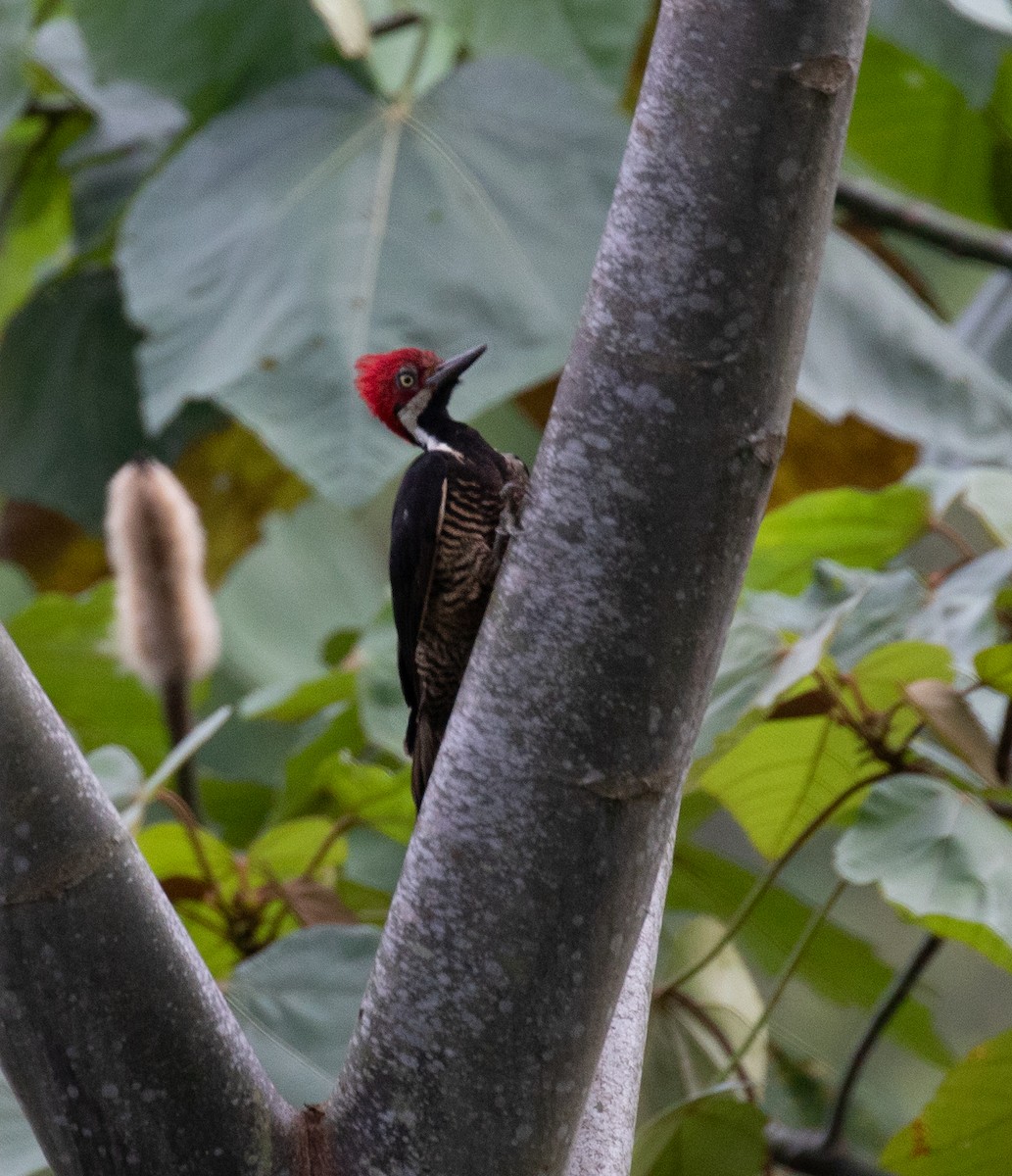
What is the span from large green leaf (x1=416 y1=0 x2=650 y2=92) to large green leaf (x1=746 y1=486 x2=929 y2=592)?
64 centimetres

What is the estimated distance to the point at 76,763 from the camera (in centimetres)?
70

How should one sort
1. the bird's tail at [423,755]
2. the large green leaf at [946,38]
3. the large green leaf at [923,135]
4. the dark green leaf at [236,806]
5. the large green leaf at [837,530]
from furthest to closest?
the large green leaf at [923,135], the dark green leaf at [236,806], the large green leaf at [946,38], the large green leaf at [837,530], the bird's tail at [423,755]

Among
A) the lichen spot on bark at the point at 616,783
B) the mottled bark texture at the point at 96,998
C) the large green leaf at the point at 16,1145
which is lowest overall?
the large green leaf at the point at 16,1145

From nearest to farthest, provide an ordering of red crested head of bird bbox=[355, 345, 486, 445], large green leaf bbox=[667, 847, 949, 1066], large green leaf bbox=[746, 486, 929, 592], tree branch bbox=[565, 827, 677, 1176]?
tree branch bbox=[565, 827, 677, 1176] < red crested head of bird bbox=[355, 345, 486, 445] < large green leaf bbox=[746, 486, 929, 592] < large green leaf bbox=[667, 847, 949, 1066]

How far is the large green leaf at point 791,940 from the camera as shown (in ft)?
5.32

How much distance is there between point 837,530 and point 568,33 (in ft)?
2.39

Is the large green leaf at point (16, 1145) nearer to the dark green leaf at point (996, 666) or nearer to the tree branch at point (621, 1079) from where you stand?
the tree branch at point (621, 1079)

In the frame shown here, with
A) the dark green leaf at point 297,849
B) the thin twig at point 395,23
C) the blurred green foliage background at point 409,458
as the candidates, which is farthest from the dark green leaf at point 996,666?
the thin twig at point 395,23

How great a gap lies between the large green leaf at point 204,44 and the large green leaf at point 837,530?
95 centimetres

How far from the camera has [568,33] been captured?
182 centimetres

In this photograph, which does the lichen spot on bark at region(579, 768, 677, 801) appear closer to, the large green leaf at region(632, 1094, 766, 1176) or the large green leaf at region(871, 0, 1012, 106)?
the large green leaf at region(632, 1094, 766, 1176)

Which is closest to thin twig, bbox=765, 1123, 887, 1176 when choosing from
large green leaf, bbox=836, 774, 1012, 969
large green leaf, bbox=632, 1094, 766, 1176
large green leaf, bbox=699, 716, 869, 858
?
large green leaf, bbox=632, 1094, 766, 1176

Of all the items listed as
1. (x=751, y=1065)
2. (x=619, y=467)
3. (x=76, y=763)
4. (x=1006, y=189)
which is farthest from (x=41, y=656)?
(x=1006, y=189)

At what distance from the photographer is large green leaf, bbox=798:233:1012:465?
1.83 meters
